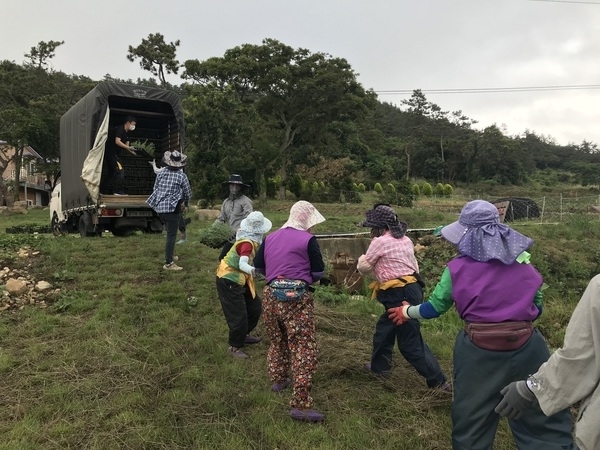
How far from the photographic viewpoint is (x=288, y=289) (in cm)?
367

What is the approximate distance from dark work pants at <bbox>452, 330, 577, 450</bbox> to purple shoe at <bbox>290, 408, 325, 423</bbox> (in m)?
1.08

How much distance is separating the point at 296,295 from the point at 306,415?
2.93ft

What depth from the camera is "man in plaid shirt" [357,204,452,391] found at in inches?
159

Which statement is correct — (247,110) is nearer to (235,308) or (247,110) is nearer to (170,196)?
(170,196)

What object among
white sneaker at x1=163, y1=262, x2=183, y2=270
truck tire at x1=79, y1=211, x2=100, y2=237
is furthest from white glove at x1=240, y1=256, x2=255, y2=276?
truck tire at x1=79, y1=211, x2=100, y2=237

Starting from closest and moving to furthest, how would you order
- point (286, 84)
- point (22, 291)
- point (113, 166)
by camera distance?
point (22, 291), point (113, 166), point (286, 84)

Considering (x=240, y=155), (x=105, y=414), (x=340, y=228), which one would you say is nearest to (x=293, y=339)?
(x=105, y=414)

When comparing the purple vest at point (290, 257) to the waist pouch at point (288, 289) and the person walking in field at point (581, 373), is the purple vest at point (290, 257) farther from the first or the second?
the person walking in field at point (581, 373)

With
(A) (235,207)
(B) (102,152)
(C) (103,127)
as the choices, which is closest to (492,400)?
(A) (235,207)

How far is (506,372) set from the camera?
2674mm

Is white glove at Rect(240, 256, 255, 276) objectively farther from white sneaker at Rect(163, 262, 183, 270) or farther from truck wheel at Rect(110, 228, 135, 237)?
truck wheel at Rect(110, 228, 135, 237)

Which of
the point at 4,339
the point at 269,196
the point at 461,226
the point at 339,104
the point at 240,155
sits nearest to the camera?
the point at 461,226

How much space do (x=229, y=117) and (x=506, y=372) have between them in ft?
58.5

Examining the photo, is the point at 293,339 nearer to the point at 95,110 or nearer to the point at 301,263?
the point at 301,263
